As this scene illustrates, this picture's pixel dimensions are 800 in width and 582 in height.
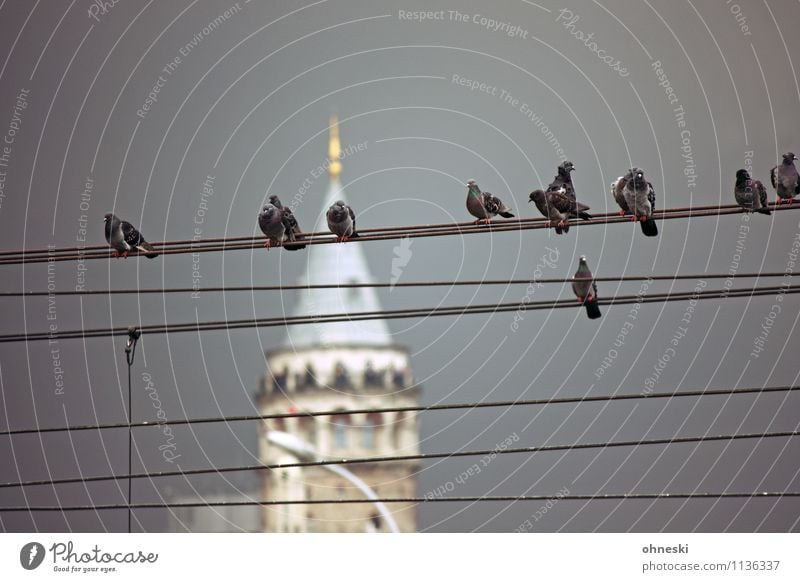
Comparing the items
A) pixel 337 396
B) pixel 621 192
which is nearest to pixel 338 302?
pixel 337 396

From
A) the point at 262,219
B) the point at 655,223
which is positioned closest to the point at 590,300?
the point at 655,223

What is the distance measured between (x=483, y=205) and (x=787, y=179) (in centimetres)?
430

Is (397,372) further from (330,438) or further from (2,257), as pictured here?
(2,257)

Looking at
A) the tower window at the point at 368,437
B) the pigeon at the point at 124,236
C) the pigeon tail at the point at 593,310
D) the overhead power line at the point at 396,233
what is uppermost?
the pigeon at the point at 124,236

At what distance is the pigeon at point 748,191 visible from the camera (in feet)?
59.6

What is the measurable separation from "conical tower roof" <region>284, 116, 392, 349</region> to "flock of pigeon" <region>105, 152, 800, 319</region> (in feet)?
116

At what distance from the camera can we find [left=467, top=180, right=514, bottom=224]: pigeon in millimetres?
20312

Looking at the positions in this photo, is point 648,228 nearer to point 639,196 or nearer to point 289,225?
point 639,196

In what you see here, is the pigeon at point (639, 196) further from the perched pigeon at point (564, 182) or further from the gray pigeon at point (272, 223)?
the gray pigeon at point (272, 223)

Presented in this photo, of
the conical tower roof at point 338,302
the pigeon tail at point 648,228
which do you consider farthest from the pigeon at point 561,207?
the conical tower roof at point 338,302

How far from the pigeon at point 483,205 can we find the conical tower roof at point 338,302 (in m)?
34.7

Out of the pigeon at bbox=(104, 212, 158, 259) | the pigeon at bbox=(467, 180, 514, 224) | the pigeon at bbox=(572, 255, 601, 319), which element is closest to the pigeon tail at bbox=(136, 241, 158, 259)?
the pigeon at bbox=(104, 212, 158, 259)

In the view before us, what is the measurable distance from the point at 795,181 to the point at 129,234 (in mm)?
9095
